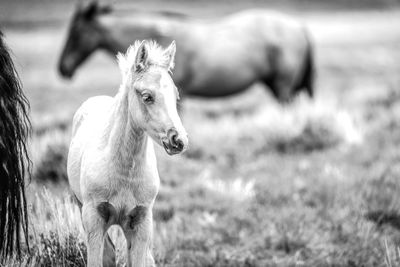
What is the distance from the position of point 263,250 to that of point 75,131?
188 cm

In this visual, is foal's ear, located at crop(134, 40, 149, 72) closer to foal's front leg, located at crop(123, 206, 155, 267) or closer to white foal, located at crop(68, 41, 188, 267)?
white foal, located at crop(68, 41, 188, 267)

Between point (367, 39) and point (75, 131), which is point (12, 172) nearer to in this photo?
point (75, 131)

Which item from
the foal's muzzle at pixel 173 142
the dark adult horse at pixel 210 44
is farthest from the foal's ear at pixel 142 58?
the dark adult horse at pixel 210 44

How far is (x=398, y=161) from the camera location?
6098 mm

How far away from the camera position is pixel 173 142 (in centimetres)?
256

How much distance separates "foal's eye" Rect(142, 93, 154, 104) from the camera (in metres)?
2.66

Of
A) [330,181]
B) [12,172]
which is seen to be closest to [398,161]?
[330,181]

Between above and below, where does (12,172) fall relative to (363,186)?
above

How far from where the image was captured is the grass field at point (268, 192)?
13.1ft

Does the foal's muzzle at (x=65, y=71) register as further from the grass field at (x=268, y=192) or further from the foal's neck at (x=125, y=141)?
the foal's neck at (x=125, y=141)

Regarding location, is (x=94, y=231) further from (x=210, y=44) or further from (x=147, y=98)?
(x=210, y=44)

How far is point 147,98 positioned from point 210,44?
5.86 m

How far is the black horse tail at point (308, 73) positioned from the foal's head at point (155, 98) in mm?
6917

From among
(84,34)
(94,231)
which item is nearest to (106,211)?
(94,231)
